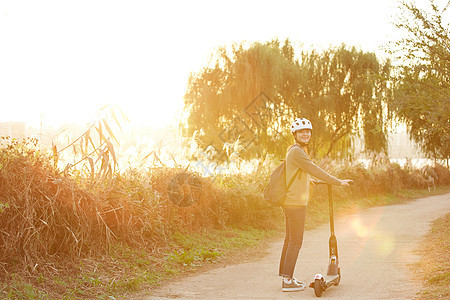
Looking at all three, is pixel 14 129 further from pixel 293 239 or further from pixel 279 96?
pixel 279 96

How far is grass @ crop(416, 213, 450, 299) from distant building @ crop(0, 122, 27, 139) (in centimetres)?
565

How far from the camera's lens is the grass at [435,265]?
597 cm

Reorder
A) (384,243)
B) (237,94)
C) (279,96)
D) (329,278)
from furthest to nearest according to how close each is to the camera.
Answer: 1. (279,96)
2. (237,94)
3. (384,243)
4. (329,278)

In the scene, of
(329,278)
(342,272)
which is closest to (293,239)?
(329,278)

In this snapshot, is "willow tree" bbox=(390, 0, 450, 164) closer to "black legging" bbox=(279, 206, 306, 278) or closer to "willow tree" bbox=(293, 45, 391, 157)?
"black legging" bbox=(279, 206, 306, 278)

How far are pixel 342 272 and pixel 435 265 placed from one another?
130 cm

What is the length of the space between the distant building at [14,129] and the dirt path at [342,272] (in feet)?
10.1

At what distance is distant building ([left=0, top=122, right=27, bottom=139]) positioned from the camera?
7.68 meters

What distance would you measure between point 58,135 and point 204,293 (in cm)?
357

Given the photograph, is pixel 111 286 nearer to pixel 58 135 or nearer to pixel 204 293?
pixel 204 293

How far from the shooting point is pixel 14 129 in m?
8.18

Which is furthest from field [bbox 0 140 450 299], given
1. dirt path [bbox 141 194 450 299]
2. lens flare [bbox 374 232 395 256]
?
lens flare [bbox 374 232 395 256]

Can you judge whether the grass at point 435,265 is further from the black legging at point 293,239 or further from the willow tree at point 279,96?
the willow tree at point 279,96

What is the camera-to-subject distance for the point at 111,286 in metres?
6.46
